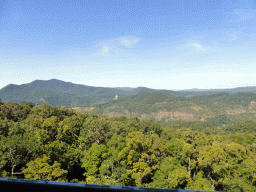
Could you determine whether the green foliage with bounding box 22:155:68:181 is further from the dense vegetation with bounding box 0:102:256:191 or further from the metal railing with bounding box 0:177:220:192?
the metal railing with bounding box 0:177:220:192

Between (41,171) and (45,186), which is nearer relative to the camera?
(45,186)

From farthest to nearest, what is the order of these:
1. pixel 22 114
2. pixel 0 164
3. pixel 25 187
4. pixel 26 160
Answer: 1. pixel 22 114
2. pixel 26 160
3. pixel 0 164
4. pixel 25 187

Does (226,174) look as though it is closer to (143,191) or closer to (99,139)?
(99,139)

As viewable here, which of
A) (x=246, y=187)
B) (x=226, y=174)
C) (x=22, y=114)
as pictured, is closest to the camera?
(x=246, y=187)

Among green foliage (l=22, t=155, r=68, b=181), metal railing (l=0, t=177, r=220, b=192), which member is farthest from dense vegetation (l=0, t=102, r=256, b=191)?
metal railing (l=0, t=177, r=220, b=192)

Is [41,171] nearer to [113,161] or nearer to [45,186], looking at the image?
[113,161]

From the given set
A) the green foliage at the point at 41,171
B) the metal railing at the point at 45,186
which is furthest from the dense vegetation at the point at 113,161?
the metal railing at the point at 45,186

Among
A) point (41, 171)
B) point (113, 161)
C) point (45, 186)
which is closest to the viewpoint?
point (45, 186)

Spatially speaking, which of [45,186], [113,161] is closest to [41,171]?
[113,161]

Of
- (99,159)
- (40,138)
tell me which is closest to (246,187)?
(99,159)

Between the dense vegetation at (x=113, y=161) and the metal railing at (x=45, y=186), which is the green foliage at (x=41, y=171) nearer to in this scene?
the dense vegetation at (x=113, y=161)

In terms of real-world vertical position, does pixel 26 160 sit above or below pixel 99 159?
above
